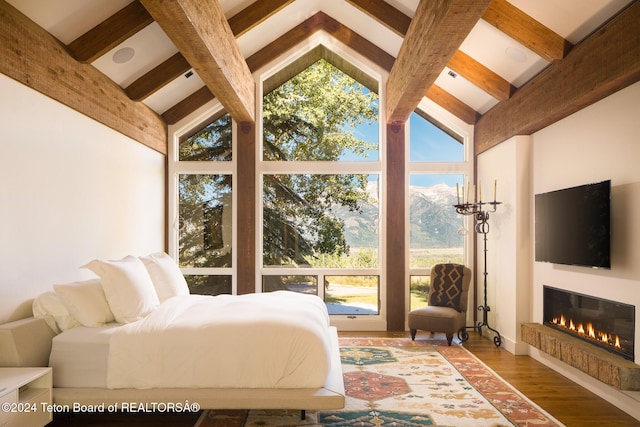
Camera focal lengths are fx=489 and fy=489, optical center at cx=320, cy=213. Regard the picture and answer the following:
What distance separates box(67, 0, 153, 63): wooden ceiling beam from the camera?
3965mm

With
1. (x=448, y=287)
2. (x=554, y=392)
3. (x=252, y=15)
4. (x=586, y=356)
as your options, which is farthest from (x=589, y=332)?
→ (x=252, y=15)

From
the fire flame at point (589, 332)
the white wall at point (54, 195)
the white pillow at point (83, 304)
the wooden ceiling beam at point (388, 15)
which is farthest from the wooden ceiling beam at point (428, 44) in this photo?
the white pillow at point (83, 304)

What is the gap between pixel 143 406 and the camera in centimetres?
306

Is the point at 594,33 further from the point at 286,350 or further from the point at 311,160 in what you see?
the point at 311,160

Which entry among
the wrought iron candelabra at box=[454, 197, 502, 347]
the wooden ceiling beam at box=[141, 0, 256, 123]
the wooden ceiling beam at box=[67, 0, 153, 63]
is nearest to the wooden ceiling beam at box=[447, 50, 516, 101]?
the wrought iron candelabra at box=[454, 197, 502, 347]

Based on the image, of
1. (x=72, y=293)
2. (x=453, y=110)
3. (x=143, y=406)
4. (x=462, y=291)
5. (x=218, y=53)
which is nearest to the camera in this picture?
(x=143, y=406)

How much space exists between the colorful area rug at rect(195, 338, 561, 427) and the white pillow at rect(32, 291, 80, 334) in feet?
3.73

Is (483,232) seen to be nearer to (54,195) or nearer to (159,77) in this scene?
(159,77)

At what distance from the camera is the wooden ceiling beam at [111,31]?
3965mm

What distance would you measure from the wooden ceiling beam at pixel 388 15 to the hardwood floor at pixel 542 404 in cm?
348

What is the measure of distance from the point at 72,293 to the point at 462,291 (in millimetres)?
4128

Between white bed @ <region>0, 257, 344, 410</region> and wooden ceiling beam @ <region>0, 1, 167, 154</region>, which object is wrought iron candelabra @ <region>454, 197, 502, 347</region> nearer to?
white bed @ <region>0, 257, 344, 410</region>

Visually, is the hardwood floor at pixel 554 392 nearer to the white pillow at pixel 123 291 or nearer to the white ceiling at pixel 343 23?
the white ceiling at pixel 343 23

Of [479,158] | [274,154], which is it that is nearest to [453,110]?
[479,158]
